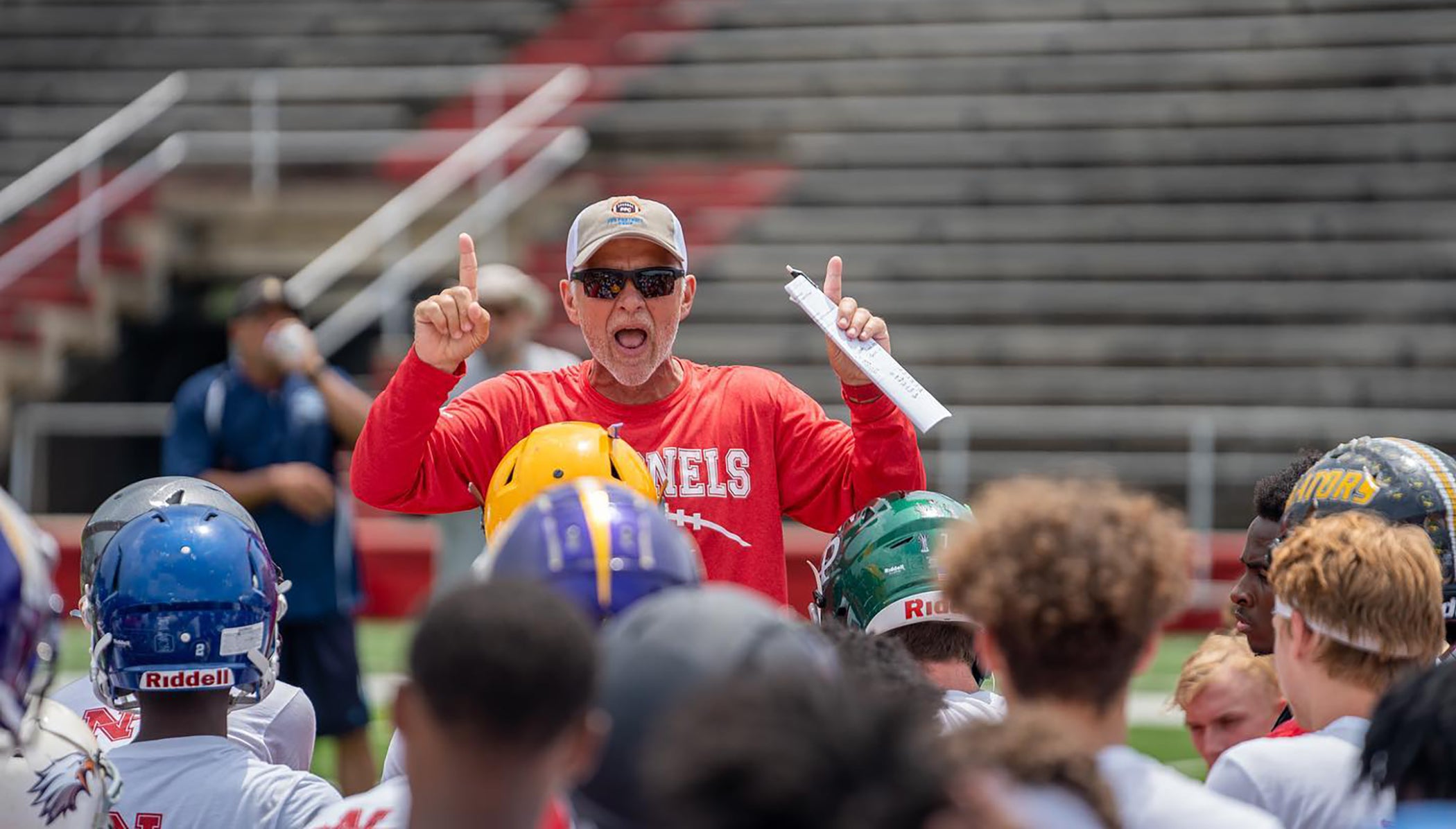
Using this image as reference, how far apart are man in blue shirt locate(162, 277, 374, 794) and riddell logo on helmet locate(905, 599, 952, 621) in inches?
158

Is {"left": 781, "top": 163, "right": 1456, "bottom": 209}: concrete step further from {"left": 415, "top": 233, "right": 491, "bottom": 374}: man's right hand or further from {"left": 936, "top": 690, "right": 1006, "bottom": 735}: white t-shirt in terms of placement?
{"left": 936, "top": 690, "right": 1006, "bottom": 735}: white t-shirt

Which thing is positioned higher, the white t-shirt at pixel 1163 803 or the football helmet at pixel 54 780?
the white t-shirt at pixel 1163 803

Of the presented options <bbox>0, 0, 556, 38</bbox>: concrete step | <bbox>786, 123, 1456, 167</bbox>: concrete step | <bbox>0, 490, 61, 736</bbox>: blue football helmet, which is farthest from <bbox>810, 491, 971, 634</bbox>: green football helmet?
<bbox>0, 0, 556, 38</bbox>: concrete step

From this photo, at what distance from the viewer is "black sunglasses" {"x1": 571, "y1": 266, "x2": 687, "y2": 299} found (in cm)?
445

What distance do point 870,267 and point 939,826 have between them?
1440cm

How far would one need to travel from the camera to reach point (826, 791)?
5.98 feet

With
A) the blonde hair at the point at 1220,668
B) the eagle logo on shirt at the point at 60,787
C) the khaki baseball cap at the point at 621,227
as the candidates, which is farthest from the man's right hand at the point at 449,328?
the blonde hair at the point at 1220,668

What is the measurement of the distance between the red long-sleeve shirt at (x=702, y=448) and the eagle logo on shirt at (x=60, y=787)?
4.82ft

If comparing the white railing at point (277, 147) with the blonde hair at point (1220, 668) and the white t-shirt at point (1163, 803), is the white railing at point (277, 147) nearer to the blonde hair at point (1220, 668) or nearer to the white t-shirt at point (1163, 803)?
the blonde hair at point (1220, 668)

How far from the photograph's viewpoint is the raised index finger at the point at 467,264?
441cm

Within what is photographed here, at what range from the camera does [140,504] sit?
389 centimetres

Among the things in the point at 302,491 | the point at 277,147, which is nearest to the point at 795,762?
the point at 302,491

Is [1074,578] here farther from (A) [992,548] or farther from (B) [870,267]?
(B) [870,267]

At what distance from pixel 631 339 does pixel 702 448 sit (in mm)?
319
